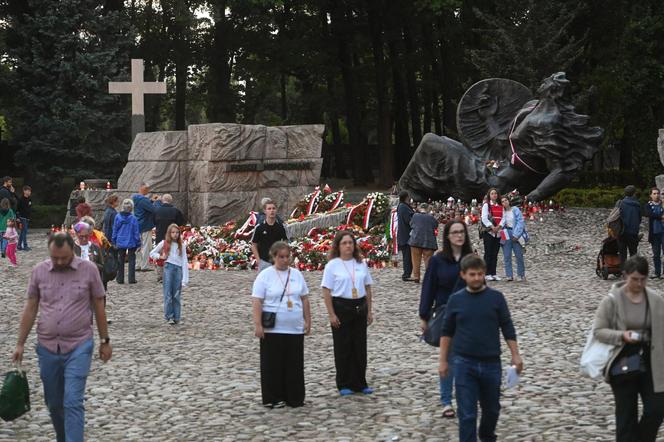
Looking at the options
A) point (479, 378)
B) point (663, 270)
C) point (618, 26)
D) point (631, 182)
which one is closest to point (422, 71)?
point (618, 26)

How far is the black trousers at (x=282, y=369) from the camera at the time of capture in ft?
30.0

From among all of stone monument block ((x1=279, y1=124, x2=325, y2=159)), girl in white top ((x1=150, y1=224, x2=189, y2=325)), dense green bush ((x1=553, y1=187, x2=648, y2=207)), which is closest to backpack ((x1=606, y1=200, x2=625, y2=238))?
girl in white top ((x1=150, y1=224, x2=189, y2=325))

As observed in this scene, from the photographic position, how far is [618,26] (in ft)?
143

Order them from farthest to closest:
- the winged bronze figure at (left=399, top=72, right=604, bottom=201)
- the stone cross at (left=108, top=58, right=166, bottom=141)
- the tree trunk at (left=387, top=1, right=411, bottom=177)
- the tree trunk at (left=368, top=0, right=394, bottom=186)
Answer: the tree trunk at (left=387, top=1, right=411, bottom=177), the tree trunk at (left=368, top=0, right=394, bottom=186), the stone cross at (left=108, top=58, right=166, bottom=141), the winged bronze figure at (left=399, top=72, right=604, bottom=201)

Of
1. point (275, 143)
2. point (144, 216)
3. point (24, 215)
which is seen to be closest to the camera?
point (144, 216)

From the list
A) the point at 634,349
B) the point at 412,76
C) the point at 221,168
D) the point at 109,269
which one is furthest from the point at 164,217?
the point at 412,76

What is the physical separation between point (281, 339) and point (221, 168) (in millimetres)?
17257

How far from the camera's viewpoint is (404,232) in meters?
18.8

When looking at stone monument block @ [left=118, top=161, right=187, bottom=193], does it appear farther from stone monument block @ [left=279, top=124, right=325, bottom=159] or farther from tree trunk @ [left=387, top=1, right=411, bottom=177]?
tree trunk @ [left=387, top=1, right=411, bottom=177]

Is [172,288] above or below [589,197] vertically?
below

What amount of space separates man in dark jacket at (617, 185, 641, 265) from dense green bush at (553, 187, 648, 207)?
37.7ft

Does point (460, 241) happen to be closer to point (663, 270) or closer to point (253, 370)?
point (253, 370)

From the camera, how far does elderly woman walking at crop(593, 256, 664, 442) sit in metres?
6.54

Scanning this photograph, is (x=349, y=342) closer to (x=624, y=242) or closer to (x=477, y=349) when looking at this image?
(x=477, y=349)
